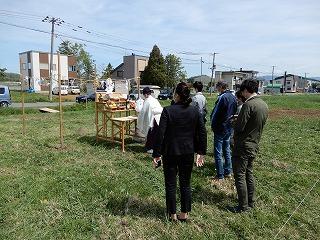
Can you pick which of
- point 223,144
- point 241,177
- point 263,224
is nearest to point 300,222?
Result: point 263,224

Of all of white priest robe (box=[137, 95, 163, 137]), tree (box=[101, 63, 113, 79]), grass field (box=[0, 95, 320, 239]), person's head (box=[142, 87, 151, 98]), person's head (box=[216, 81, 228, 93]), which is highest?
tree (box=[101, 63, 113, 79])

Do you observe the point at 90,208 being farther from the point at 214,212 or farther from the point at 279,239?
the point at 279,239

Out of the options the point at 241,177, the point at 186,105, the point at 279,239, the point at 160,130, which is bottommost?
the point at 279,239

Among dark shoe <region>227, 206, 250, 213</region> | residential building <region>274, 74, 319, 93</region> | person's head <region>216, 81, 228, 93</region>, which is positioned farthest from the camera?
residential building <region>274, 74, 319, 93</region>

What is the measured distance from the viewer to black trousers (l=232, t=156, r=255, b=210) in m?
4.20

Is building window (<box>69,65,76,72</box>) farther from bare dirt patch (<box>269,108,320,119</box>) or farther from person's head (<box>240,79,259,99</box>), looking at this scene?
person's head (<box>240,79,259,99</box>)

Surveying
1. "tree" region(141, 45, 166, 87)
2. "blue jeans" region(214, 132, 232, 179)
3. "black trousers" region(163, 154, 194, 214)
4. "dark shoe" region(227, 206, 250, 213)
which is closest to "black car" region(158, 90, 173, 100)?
"tree" region(141, 45, 166, 87)

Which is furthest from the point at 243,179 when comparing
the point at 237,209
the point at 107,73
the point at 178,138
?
the point at 107,73

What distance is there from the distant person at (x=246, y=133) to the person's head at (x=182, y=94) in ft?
2.65

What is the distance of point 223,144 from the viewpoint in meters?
5.62

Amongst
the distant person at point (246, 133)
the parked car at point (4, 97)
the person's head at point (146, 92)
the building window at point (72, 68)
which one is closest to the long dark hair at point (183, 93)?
the distant person at point (246, 133)

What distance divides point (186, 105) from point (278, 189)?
265cm

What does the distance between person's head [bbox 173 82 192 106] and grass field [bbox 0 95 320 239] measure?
1570 mm

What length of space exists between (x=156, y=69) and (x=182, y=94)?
4882cm
